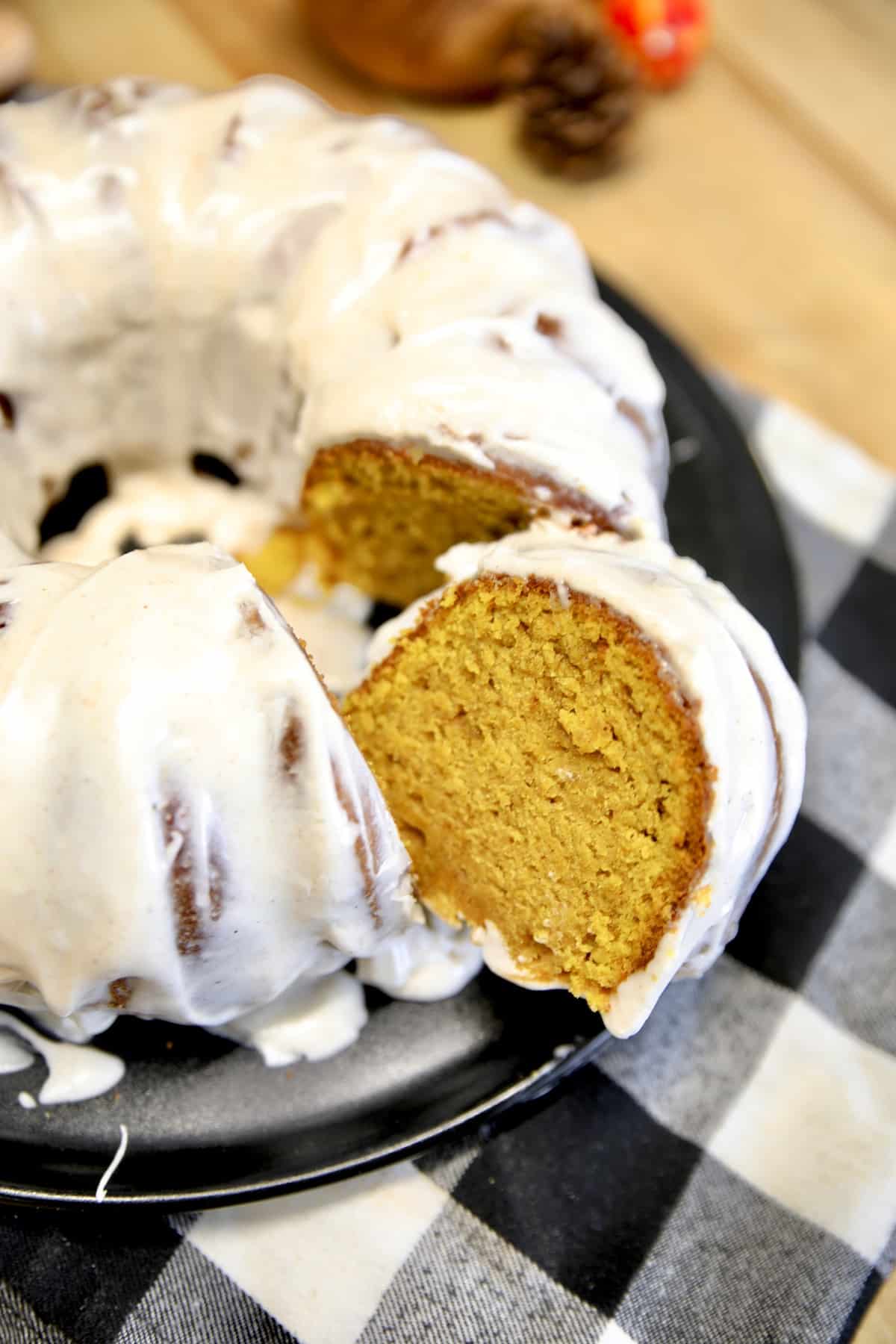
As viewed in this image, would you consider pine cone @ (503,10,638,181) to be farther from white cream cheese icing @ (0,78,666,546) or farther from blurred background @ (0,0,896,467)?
white cream cheese icing @ (0,78,666,546)

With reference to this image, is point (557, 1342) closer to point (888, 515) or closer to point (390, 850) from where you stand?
point (390, 850)

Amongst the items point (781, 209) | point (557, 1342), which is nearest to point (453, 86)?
point (781, 209)

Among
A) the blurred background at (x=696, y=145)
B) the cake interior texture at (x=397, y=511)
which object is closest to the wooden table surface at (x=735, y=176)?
the blurred background at (x=696, y=145)

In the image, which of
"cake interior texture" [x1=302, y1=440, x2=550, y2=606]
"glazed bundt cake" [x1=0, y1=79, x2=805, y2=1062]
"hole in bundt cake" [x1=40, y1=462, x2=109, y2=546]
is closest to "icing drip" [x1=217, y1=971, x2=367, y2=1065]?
"glazed bundt cake" [x1=0, y1=79, x2=805, y2=1062]

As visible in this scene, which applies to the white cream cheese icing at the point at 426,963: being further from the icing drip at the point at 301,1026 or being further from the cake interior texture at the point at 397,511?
the cake interior texture at the point at 397,511

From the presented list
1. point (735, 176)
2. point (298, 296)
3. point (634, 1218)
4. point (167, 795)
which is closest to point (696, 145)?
point (735, 176)
